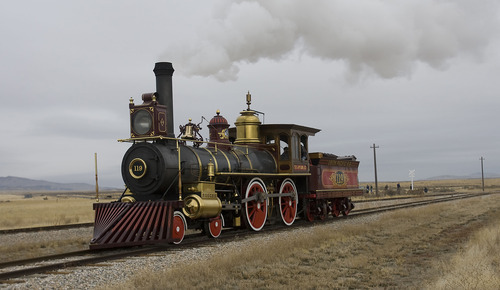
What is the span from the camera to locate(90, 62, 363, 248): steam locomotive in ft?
38.9

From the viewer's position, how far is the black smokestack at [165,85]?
12828 mm

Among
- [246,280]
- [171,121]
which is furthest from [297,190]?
[246,280]

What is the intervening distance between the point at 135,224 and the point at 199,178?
2292 millimetres

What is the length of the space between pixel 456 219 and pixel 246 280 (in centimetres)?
1323

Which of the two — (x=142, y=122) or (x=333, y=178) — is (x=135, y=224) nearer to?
(x=142, y=122)

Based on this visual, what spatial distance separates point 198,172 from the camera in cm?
1328

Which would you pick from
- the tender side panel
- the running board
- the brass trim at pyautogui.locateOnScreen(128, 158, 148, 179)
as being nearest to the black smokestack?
the brass trim at pyautogui.locateOnScreen(128, 158, 148, 179)

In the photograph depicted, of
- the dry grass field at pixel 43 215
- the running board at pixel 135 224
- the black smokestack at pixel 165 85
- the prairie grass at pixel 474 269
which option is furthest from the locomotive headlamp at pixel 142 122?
the dry grass field at pixel 43 215

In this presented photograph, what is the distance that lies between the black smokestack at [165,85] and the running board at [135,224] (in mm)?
2118

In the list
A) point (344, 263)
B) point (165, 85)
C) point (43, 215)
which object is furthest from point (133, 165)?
point (43, 215)

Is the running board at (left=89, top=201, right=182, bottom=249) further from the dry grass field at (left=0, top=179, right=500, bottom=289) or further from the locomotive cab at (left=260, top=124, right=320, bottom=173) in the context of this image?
the locomotive cab at (left=260, top=124, right=320, bottom=173)

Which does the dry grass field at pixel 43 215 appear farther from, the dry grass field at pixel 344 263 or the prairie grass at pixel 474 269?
the prairie grass at pixel 474 269

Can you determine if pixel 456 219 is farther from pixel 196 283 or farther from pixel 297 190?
A: pixel 196 283

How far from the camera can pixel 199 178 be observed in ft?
43.9
